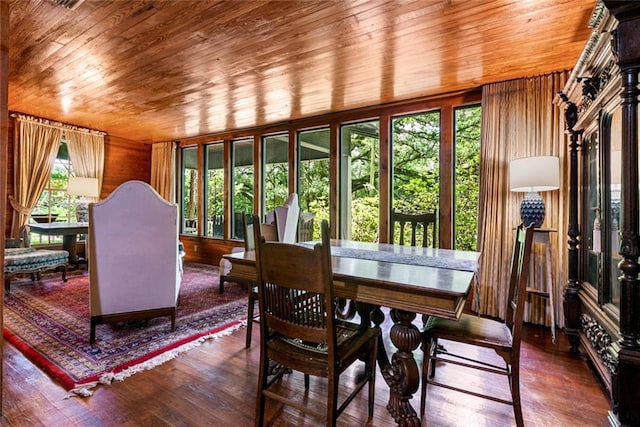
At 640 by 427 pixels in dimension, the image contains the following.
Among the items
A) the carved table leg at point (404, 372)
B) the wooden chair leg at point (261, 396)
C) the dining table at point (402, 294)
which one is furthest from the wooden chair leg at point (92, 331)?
the carved table leg at point (404, 372)

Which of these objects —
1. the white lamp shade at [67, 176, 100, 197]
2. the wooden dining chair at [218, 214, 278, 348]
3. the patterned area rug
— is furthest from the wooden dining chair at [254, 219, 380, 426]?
the white lamp shade at [67, 176, 100, 197]

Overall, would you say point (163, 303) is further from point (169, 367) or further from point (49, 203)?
point (49, 203)

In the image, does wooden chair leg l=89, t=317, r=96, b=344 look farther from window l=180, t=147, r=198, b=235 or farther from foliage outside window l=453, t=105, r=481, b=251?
window l=180, t=147, r=198, b=235

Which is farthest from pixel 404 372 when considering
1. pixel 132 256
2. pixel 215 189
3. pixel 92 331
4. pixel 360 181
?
pixel 215 189

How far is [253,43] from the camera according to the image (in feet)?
8.57

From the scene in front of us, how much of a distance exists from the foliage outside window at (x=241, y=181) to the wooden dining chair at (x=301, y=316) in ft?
14.4

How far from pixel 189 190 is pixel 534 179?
600 centimetres

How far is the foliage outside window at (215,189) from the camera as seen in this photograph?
619 cm

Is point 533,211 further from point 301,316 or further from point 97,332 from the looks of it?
point 97,332

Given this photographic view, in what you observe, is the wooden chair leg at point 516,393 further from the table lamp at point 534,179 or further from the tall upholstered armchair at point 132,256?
the tall upholstered armchair at point 132,256

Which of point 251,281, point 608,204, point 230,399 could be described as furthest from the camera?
point 251,281

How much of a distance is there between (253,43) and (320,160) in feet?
8.25

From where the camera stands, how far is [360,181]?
4.58 metres

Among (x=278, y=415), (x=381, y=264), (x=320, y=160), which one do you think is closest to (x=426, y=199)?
(x=320, y=160)
